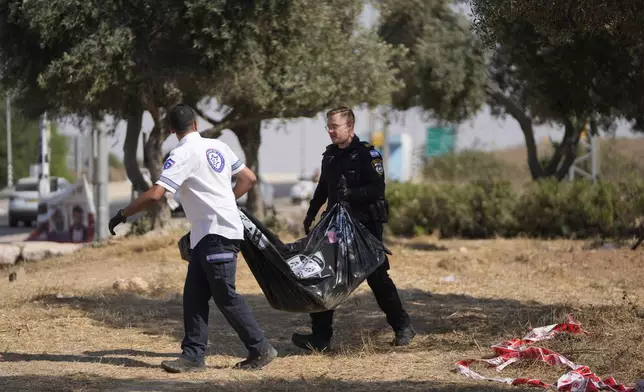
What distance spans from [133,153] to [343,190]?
28.9 feet

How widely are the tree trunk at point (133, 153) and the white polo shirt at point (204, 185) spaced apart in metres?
9.02

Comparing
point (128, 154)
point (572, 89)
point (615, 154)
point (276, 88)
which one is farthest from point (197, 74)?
point (615, 154)

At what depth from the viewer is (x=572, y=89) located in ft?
32.0

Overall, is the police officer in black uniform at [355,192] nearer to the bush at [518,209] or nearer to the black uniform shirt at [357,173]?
the black uniform shirt at [357,173]

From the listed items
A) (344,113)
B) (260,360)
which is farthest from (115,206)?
(260,360)

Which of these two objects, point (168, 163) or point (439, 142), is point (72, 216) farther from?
point (439, 142)

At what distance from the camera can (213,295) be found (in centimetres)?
655

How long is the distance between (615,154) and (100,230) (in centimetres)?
2422

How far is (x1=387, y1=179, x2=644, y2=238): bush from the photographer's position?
17641mm

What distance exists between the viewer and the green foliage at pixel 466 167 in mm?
38062

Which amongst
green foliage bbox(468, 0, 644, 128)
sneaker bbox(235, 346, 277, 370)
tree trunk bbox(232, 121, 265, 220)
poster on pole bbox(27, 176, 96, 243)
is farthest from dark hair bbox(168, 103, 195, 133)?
poster on pole bbox(27, 176, 96, 243)

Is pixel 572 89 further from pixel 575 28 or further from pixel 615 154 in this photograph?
pixel 615 154

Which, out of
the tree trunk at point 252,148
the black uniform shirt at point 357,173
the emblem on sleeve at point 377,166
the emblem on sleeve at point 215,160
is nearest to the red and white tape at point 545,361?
the black uniform shirt at point 357,173

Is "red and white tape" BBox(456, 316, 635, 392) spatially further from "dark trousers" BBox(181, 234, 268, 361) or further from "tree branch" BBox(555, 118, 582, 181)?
"tree branch" BBox(555, 118, 582, 181)
